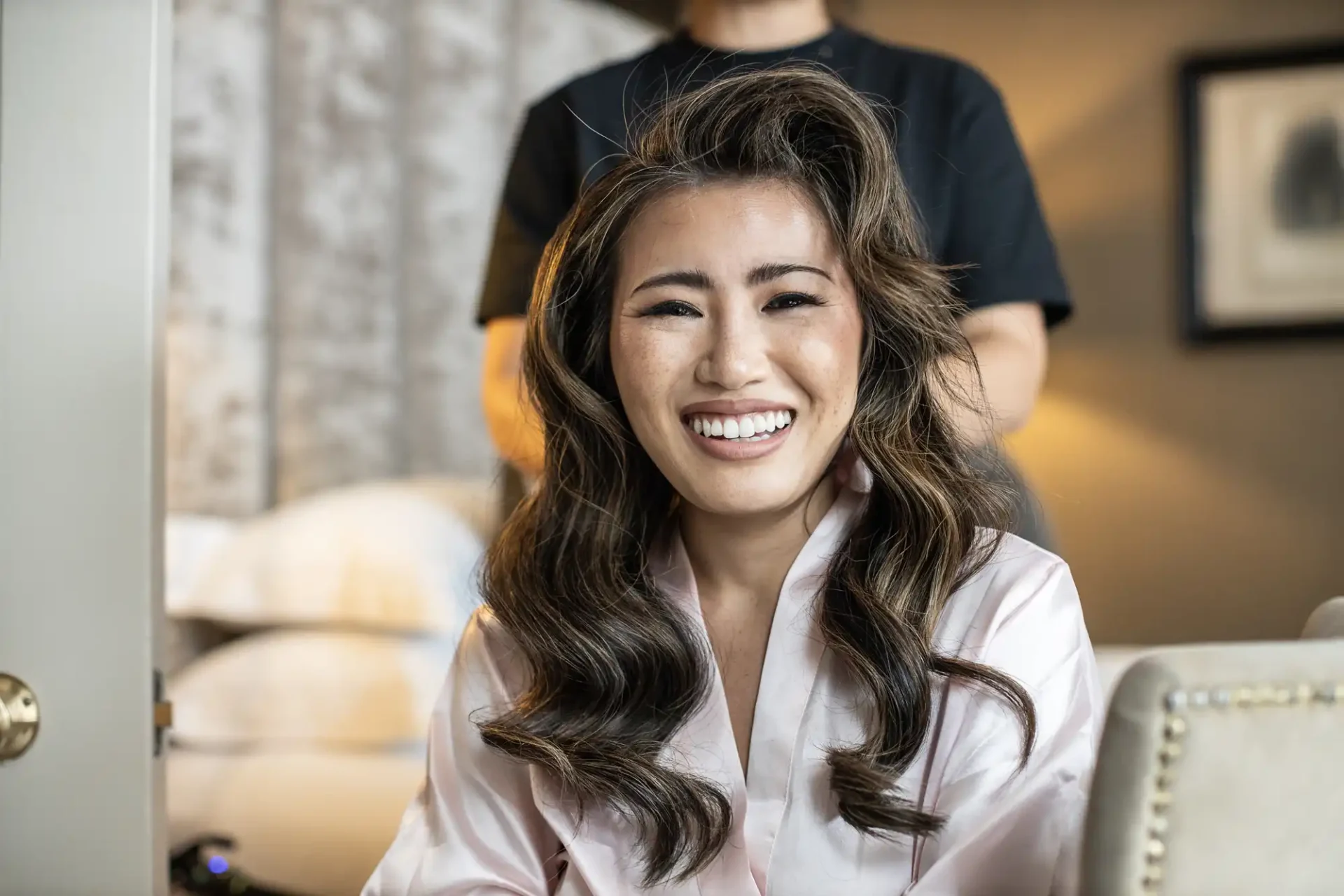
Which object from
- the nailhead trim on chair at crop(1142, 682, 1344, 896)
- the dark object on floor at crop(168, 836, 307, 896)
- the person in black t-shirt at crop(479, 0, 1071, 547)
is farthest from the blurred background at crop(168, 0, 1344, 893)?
the nailhead trim on chair at crop(1142, 682, 1344, 896)

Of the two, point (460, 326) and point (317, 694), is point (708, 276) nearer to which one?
point (317, 694)

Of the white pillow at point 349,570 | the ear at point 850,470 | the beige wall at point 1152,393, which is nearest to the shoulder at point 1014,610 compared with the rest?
the ear at point 850,470

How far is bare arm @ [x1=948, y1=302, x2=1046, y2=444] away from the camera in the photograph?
1.51 m

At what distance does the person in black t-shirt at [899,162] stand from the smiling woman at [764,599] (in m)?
0.38

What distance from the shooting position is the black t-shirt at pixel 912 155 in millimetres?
1624

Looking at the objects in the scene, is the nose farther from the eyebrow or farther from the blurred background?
the blurred background

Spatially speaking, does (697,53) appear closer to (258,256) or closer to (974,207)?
(974,207)

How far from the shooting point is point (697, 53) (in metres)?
1.69

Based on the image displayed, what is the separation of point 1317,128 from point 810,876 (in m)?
→ 2.57

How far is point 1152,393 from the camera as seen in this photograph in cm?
320

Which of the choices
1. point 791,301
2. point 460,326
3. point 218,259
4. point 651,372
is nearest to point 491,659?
point 651,372

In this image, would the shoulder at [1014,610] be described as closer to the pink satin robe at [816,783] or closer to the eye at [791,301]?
the pink satin robe at [816,783]

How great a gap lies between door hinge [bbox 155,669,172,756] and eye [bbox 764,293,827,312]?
590 millimetres

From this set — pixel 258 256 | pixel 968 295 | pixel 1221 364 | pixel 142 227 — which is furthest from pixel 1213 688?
pixel 1221 364
